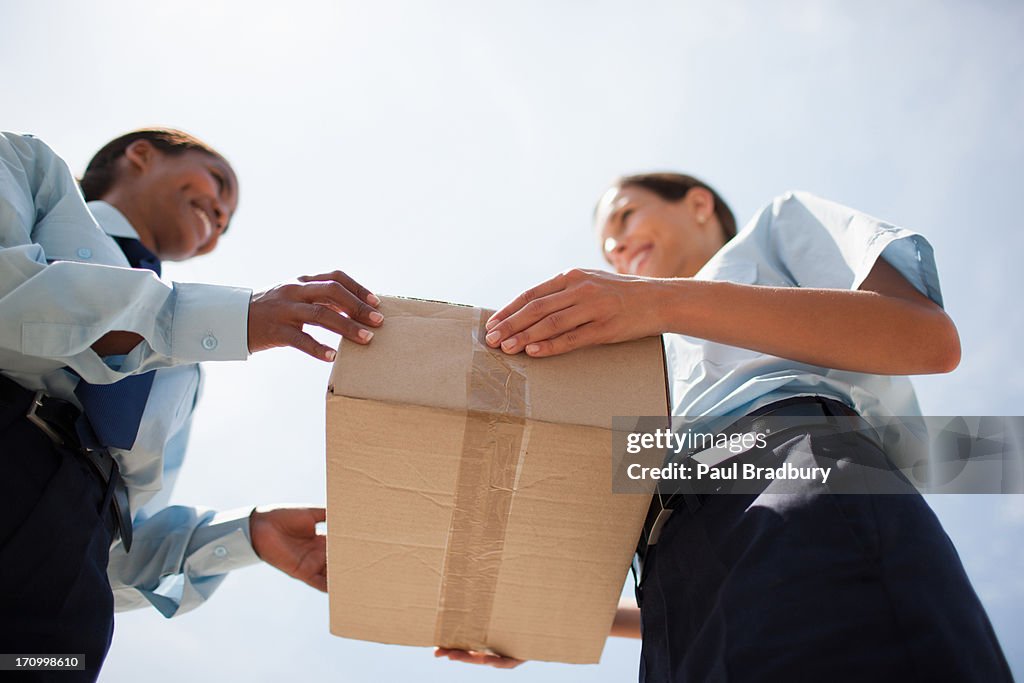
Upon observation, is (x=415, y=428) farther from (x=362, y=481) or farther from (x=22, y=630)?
(x=22, y=630)

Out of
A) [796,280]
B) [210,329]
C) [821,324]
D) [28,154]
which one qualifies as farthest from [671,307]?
[28,154]

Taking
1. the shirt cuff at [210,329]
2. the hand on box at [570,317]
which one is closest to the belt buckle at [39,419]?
the shirt cuff at [210,329]

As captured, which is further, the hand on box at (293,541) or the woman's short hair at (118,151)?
the woman's short hair at (118,151)

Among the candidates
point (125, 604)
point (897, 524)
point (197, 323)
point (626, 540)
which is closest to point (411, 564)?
point (626, 540)

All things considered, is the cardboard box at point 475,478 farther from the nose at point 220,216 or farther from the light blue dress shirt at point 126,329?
the nose at point 220,216

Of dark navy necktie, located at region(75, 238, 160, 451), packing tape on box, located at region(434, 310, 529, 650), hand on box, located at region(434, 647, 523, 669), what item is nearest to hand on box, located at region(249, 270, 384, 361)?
packing tape on box, located at region(434, 310, 529, 650)

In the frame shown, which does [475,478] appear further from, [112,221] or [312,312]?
[112,221]

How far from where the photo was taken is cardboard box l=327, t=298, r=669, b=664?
0.93 m

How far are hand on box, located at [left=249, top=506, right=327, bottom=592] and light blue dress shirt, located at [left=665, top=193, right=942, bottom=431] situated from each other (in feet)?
2.83

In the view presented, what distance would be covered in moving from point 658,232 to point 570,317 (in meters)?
0.85

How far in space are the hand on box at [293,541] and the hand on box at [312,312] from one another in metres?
0.65

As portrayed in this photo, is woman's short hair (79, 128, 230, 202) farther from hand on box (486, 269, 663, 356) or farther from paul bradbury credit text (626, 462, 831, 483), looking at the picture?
paul bradbury credit text (626, 462, 831, 483)

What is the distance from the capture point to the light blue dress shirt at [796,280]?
1.10m

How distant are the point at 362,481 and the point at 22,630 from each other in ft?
1.59
